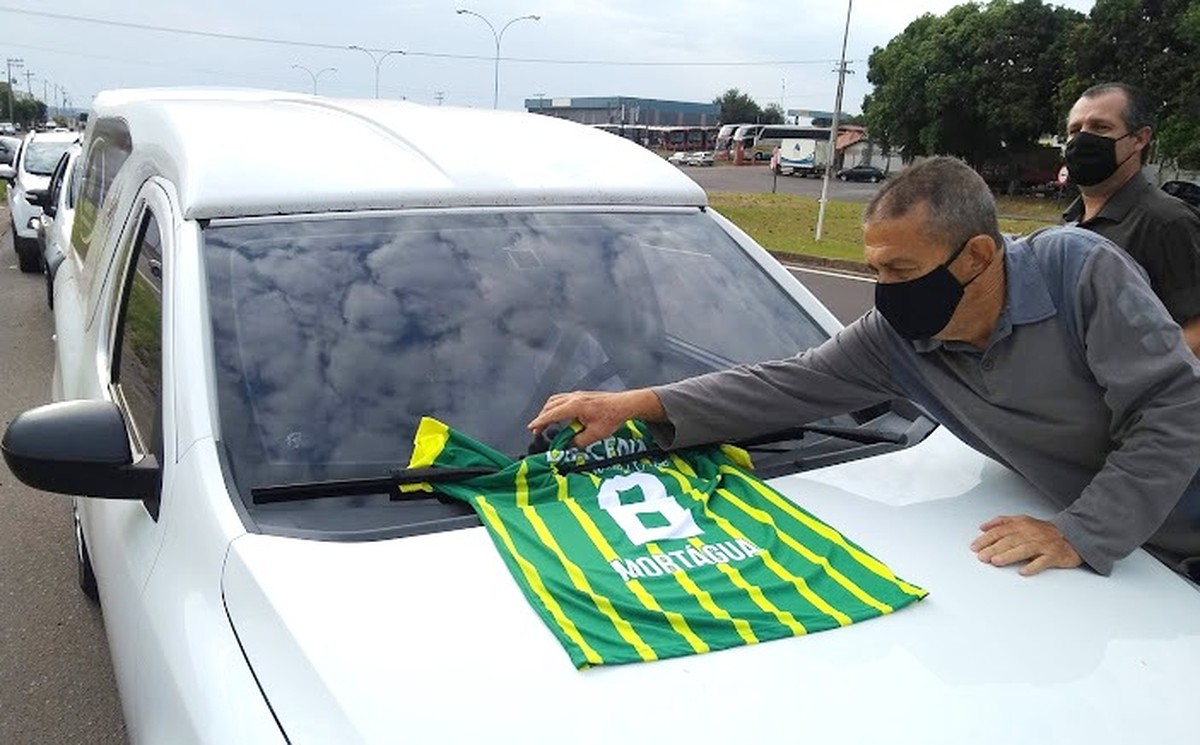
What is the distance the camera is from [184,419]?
1.79m

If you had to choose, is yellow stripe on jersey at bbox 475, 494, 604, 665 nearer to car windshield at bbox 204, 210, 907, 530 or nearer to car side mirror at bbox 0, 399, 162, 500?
car windshield at bbox 204, 210, 907, 530

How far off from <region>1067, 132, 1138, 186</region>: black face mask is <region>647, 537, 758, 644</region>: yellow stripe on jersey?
2.20 metres

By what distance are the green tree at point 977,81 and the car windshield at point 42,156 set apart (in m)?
39.9

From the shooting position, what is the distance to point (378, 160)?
7.86 feet

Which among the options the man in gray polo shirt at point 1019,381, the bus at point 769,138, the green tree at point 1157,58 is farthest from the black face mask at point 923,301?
the bus at point 769,138

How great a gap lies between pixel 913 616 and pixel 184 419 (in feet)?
4.32

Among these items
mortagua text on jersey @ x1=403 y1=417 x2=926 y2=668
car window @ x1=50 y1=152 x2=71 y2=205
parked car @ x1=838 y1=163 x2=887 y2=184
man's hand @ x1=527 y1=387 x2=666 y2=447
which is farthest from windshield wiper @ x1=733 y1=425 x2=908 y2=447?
parked car @ x1=838 y1=163 x2=887 y2=184

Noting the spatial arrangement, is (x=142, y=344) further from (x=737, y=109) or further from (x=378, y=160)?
(x=737, y=109)

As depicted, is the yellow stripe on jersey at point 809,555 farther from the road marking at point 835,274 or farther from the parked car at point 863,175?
the parked car at point 863,175

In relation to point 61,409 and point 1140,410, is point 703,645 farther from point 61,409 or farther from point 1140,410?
point 61,409

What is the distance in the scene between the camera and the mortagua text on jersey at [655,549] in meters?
1.49

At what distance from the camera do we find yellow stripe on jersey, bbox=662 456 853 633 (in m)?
1.55

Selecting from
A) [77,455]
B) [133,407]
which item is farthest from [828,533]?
[133,407]

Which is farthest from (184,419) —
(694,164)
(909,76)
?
(694,164)
